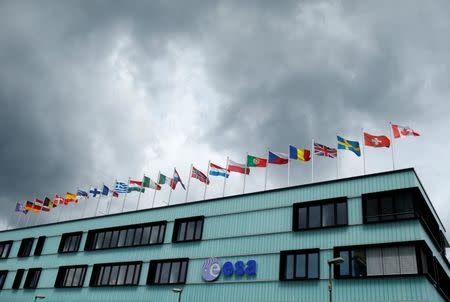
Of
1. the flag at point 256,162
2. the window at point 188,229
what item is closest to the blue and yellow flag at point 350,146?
the flag at point 256,162

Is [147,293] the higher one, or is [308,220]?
[308,220]

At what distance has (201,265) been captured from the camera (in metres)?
40.2

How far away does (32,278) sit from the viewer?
54.0 m

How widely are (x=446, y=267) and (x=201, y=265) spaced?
22.9 metres

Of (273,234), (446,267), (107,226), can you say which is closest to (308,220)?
(273,234)

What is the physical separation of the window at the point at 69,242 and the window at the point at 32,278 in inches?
151

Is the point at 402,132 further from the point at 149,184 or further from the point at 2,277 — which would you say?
the point at 2,277

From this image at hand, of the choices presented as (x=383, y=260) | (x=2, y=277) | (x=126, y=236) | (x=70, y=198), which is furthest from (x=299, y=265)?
(x=2, y=277)

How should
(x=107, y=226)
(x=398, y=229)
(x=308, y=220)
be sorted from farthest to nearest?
(x=107, y=226)
(x=308, y=220)
(x=398, y=229)

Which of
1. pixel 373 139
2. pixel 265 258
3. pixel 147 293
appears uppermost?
pixel 373 139

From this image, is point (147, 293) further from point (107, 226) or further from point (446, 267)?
point (446, 267)

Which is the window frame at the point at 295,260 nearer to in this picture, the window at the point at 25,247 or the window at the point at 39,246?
the window at the point at 39,246

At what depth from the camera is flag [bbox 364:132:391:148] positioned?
36491 mm

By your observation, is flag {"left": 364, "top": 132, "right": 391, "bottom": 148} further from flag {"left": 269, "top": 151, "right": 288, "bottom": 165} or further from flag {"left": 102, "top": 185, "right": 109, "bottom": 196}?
flag {"left": 102, "top": 185, "right": 109, "bottom": 196}
